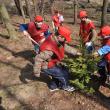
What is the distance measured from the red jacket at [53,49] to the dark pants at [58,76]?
0.16 meters

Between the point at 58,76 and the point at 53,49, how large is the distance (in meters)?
0.86

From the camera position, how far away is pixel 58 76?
7.66m

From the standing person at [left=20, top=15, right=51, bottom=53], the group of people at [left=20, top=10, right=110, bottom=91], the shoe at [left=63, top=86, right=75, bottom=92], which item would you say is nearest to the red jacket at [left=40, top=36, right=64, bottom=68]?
the group of people at [left=20, top=10, right=110, bottom=91]

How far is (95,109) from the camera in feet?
23.3

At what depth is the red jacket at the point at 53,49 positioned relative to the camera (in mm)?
7188

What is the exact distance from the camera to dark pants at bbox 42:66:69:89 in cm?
756

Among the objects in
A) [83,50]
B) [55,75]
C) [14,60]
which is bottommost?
[14,60]

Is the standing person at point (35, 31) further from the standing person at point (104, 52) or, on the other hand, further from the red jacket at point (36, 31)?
the standing person at point (104, 52)

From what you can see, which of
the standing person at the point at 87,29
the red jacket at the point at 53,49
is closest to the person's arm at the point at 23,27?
the standing person at the point at 87,29

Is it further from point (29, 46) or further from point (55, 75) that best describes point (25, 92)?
point (29, 46)

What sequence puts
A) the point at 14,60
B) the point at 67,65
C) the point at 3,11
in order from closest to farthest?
the point at 67,65 → the point at 14,60 → the point at 3,11

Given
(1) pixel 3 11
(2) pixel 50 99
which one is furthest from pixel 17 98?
(1) pixel 3 11

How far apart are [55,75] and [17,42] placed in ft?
19.0


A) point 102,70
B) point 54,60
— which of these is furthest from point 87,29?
point 54,60
